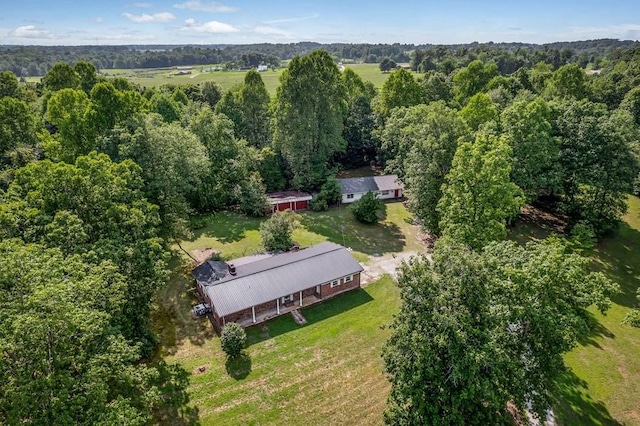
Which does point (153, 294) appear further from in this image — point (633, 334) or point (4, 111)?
point (4, 111)

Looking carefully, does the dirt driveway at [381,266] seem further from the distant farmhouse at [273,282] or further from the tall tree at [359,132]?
the tall tree at [359,132]

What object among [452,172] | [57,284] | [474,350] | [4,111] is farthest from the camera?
[4,111]

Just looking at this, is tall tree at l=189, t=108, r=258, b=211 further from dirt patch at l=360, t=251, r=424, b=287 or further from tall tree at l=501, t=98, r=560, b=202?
tall tree at l=501, t=98, r=560, b=202

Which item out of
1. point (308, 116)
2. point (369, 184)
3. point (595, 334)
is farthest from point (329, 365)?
point (308, 116)

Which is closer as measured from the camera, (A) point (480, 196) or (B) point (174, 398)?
(B) point (174, 398)

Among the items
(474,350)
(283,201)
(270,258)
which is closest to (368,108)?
(283,201)

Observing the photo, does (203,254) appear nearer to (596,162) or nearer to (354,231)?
(354,231)

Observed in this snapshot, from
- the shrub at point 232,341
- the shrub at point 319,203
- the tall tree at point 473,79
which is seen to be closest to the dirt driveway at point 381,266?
the shrub at point 232,341
